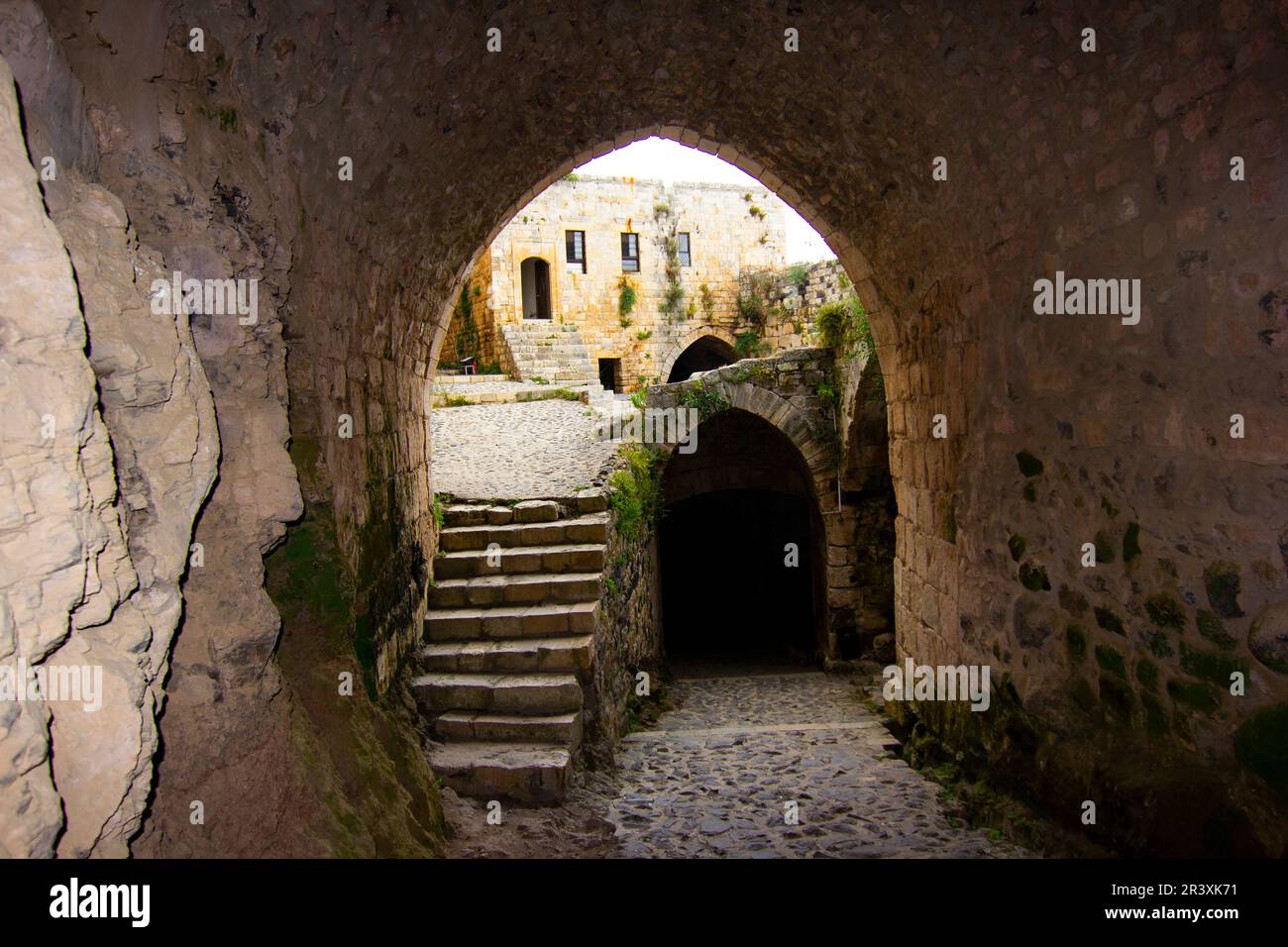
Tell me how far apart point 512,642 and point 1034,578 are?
340cm

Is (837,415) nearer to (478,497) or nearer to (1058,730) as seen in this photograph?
(478,497)

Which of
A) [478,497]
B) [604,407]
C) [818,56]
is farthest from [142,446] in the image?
[604,407]

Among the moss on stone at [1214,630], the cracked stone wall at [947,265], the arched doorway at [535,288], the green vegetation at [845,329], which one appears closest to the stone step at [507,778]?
the cracked stone wall at [947,265]

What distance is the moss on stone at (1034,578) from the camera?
3902mm

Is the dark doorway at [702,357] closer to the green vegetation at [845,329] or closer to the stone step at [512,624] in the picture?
the green vegetation at [845,329]

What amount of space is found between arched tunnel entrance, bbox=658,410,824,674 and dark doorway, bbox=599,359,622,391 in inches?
237

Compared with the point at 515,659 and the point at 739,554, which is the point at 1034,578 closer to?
the point at 515,659

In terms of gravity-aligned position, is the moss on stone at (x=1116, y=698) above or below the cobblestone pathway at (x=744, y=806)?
above

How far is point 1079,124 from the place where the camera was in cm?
327

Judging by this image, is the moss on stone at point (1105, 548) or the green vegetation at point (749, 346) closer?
the moss on stone at point (1105, 548)

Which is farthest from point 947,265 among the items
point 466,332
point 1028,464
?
point 466,332

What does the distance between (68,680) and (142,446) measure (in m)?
0.66

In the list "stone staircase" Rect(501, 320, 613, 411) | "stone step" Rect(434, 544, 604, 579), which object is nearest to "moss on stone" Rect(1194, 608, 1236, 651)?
"stone step" Rect(434, 544, 604, 579)

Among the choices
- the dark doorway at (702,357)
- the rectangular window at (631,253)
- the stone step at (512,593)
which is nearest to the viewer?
the stone step at (512,593)
